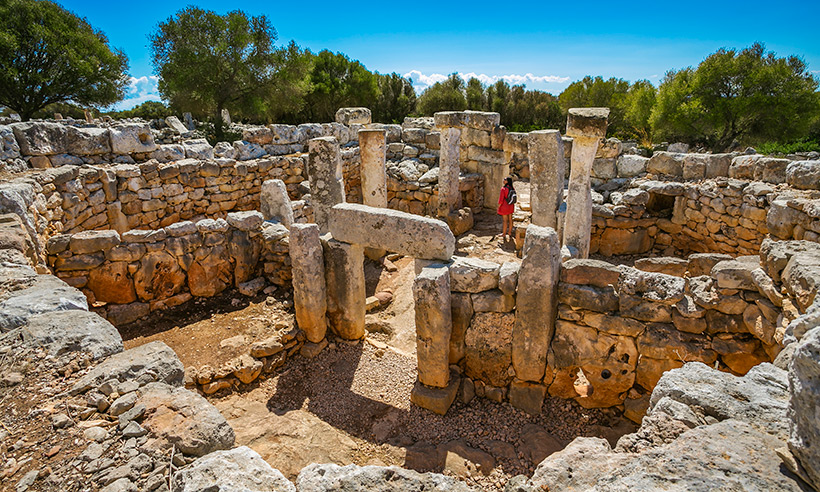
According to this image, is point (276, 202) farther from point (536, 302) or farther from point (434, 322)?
point (536, 302)

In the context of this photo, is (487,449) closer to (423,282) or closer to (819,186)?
(423,282)

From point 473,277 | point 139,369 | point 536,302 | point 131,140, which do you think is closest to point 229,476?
point 139,369

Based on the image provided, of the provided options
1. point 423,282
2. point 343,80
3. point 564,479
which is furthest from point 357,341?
A: point 343,80

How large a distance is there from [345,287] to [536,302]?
9.19ft

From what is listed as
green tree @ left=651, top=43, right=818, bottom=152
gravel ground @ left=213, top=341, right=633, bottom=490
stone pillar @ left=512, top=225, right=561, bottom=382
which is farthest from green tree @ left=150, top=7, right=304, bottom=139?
green tree @ left=651, top=43, right=818, bottom=152

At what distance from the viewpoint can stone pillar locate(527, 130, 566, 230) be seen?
8.80m

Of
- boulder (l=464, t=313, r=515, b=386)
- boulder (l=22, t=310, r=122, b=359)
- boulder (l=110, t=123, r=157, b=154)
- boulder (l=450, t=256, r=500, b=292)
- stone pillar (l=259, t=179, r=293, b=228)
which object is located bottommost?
boulder (l=464, t=313, r=515, b=386)

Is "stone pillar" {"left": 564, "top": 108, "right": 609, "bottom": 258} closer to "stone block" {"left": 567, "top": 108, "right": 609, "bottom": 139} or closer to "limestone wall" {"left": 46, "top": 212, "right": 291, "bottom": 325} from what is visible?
"stone block" {"left": 567, "top": 108, "right": 609, "bottom": 139}

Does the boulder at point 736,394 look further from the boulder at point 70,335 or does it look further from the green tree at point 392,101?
the green tree at point 392,101

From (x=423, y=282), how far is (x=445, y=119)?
286 inches

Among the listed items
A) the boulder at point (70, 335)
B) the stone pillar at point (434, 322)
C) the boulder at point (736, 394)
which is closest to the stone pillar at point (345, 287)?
the stone pillar at point (434, 322)

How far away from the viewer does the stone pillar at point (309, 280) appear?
6031 millimetres

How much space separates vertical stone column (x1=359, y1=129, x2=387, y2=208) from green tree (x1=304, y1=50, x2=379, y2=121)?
16146 mm

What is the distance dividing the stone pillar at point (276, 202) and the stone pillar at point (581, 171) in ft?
17.6
